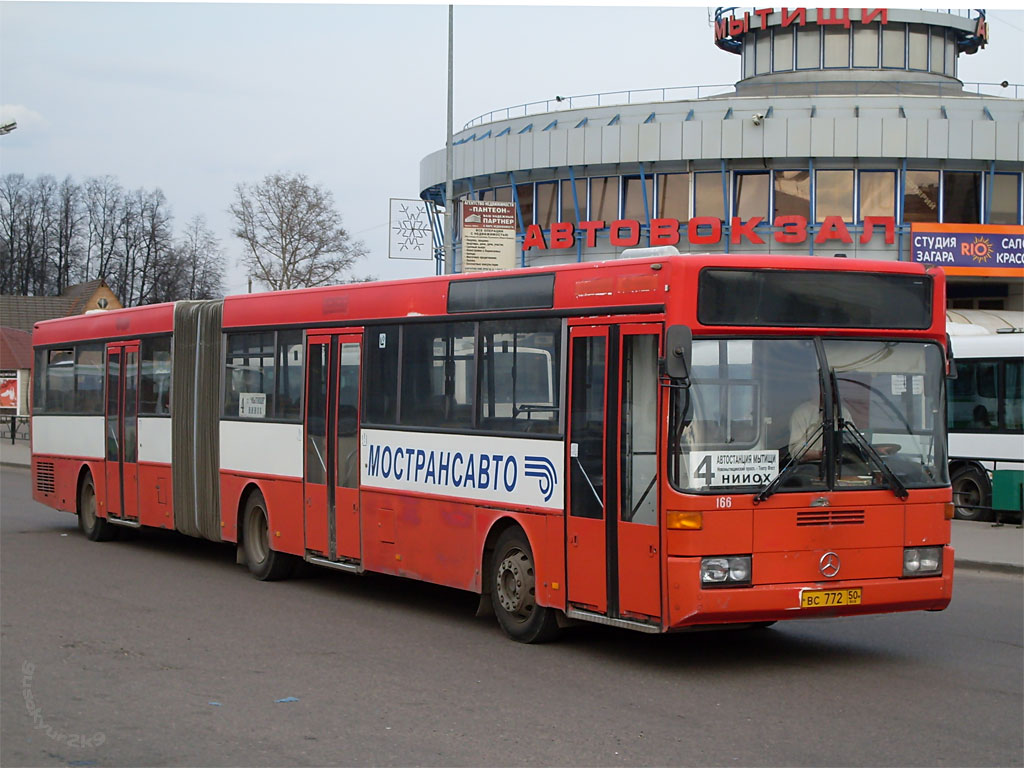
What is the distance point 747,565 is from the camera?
29.0 ft

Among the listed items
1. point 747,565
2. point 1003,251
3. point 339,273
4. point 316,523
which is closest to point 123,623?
point 316,523

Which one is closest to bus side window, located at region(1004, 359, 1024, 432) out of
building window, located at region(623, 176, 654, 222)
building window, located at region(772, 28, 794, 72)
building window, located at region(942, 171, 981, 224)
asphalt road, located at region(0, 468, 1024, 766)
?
asphalt road, located at region(0, 468, 1024, 766)

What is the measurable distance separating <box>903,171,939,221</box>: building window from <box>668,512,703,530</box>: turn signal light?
35.9 meters

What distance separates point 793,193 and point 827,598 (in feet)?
116

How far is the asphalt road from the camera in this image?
6.95 m

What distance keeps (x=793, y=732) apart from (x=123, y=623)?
19.8ft

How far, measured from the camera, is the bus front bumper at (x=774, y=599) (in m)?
8.73

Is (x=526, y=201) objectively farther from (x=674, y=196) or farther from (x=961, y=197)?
(x=961, y=197)

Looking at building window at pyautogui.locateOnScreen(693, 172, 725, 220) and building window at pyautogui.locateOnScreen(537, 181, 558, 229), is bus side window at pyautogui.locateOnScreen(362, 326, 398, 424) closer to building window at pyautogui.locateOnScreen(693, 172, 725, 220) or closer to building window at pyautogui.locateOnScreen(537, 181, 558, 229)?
building window at pyautogui.locateOnScreen(693, 172, 725, 220)

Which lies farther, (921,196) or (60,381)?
(921,196)

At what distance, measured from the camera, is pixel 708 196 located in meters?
43.5

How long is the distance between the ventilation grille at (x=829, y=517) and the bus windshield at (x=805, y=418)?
173 millimetres

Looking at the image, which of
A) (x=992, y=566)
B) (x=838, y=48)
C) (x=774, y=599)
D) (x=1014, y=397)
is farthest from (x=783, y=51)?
(x=774, y=599)

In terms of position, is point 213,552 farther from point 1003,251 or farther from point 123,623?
point 1003,251
